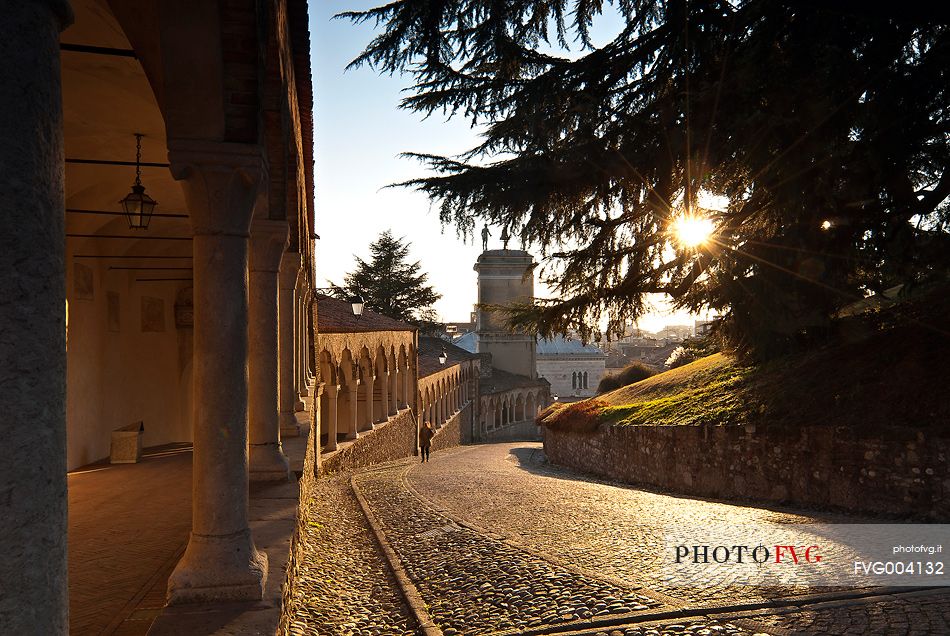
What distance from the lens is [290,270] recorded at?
33.8 ft

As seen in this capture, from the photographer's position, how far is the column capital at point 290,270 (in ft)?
33.6

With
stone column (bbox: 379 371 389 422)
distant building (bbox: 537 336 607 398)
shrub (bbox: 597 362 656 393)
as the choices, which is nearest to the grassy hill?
stone column (bbox: 379 371 389 422)

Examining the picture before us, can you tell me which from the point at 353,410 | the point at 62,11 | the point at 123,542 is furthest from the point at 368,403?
the point at 62,11

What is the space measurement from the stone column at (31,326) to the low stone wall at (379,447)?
13587mm

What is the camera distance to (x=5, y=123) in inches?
51.9

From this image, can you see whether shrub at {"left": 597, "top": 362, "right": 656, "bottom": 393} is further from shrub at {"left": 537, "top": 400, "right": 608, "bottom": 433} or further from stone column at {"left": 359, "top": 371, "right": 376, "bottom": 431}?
stone column at {"left": 359, "top": 371, "right": 376, "bottom": 431}

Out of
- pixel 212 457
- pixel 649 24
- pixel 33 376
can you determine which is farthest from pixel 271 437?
pixel 649 24

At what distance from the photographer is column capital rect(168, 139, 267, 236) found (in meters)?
3.89

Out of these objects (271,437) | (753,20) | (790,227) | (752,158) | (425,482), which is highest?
(753,20)

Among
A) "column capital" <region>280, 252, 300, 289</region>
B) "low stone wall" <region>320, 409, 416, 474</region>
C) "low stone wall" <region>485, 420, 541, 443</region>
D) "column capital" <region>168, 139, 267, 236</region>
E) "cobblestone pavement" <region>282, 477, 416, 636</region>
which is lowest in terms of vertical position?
"low stone wall" <region>485, 420, 541, 443</region>

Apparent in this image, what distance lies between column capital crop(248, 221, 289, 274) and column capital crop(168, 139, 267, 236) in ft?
9.92

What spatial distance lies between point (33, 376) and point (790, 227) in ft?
30.8

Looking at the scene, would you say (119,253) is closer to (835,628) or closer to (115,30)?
(115,30)

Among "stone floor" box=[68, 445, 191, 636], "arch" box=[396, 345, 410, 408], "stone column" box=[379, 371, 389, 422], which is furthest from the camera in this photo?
"arch" box=[396, 345, 410, 408]
